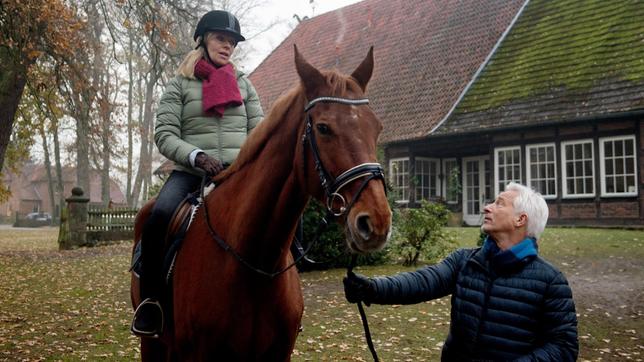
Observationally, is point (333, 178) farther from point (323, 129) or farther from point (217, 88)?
point (217, 88)

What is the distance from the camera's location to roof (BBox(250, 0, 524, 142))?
69.3 feet

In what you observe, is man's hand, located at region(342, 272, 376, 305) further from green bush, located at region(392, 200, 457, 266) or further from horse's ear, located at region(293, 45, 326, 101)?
green bush, located at region(392, 200, 457, 266)

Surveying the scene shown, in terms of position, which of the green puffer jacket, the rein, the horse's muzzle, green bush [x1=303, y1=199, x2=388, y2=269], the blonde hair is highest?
the blonde hair

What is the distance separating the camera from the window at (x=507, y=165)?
1889cm

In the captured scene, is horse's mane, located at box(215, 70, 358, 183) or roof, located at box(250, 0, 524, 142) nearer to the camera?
horse's mane, located at box(215, 70, 358, 183)

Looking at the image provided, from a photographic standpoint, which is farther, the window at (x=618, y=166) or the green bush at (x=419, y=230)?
the window at (x=618, y=166)

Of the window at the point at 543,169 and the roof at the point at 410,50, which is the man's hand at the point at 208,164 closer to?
the window at the point at 543,169

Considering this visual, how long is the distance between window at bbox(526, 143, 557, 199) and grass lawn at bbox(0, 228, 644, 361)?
5.40 meters

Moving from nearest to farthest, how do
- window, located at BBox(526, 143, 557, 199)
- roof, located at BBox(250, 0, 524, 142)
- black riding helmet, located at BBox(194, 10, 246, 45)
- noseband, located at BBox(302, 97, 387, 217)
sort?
noseband, located at BBox(302, 97, 387, 217) → black riding helmet, located at BBox(194, 10, 246, 45) → window, located at BBox(526, 143, 557, 199) → roof, located at BBox(250, 0, 524, 142)

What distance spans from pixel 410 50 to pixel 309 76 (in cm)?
2236

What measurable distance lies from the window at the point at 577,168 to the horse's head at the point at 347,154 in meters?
16.4

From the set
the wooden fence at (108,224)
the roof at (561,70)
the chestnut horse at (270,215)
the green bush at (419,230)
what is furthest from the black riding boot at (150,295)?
the wooden fence at (108,224)

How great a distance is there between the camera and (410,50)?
79.0 feet

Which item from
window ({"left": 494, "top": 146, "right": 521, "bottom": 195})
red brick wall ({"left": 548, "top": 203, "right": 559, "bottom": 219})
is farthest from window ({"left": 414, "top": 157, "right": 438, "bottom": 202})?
red brick wall ({"left": 548, "top": 203, "right": 559, "bottom": 219})
